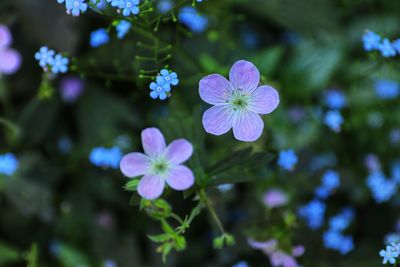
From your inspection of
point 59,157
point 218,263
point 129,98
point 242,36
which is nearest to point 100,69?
point 129,98

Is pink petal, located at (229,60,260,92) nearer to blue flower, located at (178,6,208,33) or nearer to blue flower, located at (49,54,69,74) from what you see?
blue flower, located at (49,54,69,74)

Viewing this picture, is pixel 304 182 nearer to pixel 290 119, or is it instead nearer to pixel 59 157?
pixel 290 119

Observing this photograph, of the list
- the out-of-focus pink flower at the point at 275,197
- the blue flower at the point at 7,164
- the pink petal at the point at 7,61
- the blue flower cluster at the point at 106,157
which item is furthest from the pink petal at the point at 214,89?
the pink petal at the point at 7,61

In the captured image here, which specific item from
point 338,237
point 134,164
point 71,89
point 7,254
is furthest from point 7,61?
point 338,237

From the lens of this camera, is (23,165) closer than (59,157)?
Yes

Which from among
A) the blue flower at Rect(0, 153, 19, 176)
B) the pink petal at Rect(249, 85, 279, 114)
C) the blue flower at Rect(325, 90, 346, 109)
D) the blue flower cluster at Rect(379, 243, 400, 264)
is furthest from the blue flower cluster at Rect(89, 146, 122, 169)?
the blue flower cluster at Rect(379, 243, 400, 264)

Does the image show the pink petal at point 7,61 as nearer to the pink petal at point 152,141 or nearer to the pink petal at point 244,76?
the pink petal at point 152,141
